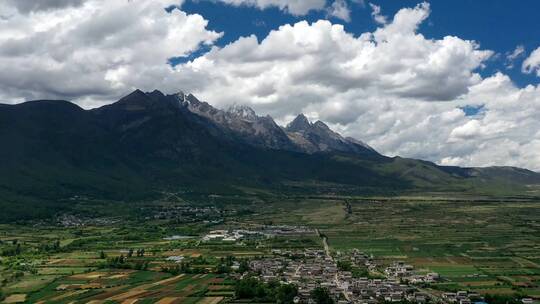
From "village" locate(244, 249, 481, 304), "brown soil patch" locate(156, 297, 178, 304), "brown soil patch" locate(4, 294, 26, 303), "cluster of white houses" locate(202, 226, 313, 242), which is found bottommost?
"brown soil patch" locate(4, 294, 26, 303)

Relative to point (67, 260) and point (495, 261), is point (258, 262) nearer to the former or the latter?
point (67, 260)

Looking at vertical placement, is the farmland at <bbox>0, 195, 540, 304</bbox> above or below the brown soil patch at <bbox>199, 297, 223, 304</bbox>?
above

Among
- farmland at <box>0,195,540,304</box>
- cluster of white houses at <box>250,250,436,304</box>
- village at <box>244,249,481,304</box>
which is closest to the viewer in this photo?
village at <box>244,249,481,304</box>

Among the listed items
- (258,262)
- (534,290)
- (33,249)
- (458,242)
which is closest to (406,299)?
(534,290)

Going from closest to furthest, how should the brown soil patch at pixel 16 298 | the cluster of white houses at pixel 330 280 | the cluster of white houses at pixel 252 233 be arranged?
→ the brown soil patch at pixel 16 298, the cluster of white houses at pixel 330 280, the cluster of white houses at pixel 252 233

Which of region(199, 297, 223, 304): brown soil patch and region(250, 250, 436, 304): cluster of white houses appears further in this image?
region(250, 250, 436, 304): cluster of white houses

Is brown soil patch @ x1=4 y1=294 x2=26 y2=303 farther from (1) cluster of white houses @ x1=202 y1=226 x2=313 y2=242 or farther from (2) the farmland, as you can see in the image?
(1) cluster of white houses @ x1=202 y1=226 x2=313 y2=242

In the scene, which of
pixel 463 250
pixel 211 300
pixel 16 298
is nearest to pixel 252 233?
pixel 463 250

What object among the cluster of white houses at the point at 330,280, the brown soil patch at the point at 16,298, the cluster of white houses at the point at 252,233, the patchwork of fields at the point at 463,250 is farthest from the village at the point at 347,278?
the brown soil patch at the point at 16,298

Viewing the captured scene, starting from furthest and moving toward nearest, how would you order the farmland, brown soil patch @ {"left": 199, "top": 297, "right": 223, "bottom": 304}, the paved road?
the farmland, the paved road, brown soil patch @ {"left": 199, "top": 297, "right": 223, "bottom": 304}

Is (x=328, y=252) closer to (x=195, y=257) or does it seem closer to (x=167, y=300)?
(x=195, y=257)

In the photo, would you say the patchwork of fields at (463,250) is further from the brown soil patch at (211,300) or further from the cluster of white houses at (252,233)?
the brown soil patch at (211,300)

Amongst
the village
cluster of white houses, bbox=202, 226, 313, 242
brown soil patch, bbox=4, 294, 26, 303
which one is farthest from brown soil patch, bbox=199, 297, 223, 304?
cluster of white houses, bbox=202, 226, 313, 242
